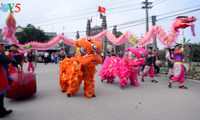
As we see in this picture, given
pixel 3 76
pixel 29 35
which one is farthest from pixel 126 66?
pixel 29 35

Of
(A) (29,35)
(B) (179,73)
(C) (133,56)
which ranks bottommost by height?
(B) (179,73)

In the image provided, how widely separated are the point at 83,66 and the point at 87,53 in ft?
1.60

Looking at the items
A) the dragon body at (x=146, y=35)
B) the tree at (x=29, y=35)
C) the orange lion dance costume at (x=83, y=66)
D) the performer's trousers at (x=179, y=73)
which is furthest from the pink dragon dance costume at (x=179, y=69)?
the tree at (x=29, y=35)

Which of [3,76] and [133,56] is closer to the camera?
[3,76]

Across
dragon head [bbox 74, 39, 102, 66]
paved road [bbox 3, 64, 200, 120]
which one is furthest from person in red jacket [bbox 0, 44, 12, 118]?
dragon head [bbox 74, 39, 102, 66]

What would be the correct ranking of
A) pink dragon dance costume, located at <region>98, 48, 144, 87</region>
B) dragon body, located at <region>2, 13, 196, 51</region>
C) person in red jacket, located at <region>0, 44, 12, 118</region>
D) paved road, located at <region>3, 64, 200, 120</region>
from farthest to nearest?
dragon body, located at <region>2, 13, 196, 51</region>, pink dragon dance costume, located at <region>98, 48, 144, 87</region>, paved road, located at <region>3, 64, 200, 120</region>, person in red jacket, located at <region>0, 44, 12, 118</region>

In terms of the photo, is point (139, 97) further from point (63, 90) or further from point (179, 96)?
point (63, 90)

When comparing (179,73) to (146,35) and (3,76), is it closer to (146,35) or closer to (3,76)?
(146,35)

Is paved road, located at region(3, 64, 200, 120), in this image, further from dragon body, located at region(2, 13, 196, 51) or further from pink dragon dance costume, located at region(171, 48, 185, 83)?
dragon body, located at region(2, 13, 196, 51)

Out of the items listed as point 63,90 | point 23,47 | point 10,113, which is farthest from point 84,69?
point 23,47

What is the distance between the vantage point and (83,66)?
3.80 metres

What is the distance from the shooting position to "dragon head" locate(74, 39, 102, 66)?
346cm

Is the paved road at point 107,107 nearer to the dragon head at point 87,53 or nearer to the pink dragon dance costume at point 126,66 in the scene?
the pink dragon dance costume at point 126,66

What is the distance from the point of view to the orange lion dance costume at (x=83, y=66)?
138 inches
